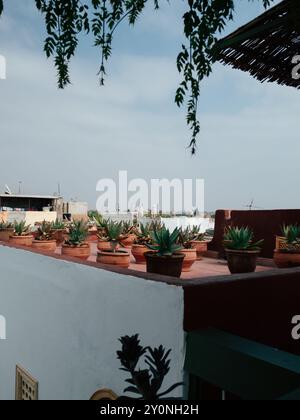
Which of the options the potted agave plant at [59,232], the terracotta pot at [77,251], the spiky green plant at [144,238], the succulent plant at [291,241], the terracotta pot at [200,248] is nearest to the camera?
the succulent plant at [291,241]

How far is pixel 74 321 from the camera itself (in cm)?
513

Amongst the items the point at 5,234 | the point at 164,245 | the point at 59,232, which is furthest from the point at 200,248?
the point at 5,234

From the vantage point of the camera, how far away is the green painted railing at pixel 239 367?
2.41 m

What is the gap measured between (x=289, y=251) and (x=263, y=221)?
1883 millimetres

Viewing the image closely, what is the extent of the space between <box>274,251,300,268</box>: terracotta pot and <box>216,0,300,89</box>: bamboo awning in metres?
3.10

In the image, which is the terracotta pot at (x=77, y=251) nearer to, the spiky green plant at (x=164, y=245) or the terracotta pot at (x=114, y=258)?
the terracotta pot at (x=114, y=258)

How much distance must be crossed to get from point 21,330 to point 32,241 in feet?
6.99


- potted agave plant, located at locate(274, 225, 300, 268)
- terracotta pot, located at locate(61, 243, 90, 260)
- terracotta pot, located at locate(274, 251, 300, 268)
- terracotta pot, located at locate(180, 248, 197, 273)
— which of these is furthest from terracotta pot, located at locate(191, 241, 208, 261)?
terracotta pot, located at locate(274, 251, 300, 268)

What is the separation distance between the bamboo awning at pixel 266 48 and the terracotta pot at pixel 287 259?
10.2ft

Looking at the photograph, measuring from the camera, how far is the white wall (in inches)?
145

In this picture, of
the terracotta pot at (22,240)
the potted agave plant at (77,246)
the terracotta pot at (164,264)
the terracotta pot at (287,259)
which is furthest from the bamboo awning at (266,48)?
the terracotta pot at (22,240)

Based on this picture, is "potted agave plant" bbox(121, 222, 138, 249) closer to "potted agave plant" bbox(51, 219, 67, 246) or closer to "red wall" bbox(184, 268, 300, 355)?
"potted agave plant" bbox(51, 219, 67, 246)

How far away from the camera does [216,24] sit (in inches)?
132
